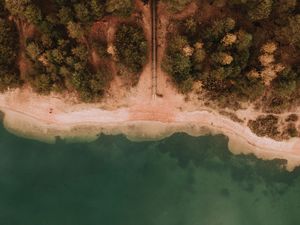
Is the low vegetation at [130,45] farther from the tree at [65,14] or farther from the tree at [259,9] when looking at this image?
the tree at [259,9]

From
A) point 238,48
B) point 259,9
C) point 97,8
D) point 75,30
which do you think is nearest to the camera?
point 259,9

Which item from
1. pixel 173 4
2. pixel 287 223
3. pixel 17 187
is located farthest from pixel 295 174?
pixel 17 187

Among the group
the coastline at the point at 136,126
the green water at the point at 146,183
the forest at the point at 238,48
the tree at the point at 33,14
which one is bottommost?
the green water at the point at 146,183

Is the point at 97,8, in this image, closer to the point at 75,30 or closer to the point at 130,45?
the point at 75,30

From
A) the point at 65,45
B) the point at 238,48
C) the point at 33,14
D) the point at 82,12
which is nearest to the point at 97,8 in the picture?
the point at 82,12

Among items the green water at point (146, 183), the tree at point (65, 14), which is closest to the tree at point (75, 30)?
the tree at point (65, 14)

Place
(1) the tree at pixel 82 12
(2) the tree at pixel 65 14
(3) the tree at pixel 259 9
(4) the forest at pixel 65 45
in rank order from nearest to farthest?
(3) the tree at pixel 259 9 → (1) the tree at pixel 82 12 → (2) the tree at pixel 65 14 → (4) the forest at pixel 65 45

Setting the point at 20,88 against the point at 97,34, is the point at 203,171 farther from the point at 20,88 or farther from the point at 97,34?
the point at 20,88
